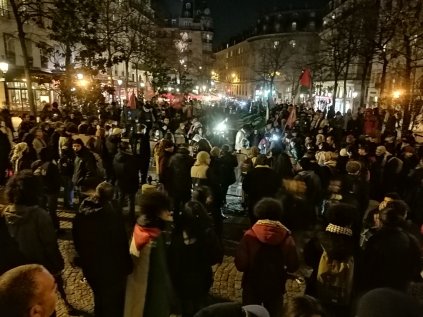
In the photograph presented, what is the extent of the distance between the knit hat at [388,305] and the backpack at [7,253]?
2.94 meters

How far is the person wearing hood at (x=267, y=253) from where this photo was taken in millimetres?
3754

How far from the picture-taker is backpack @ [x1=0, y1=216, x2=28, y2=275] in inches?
134

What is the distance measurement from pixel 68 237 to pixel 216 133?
10.6 meters

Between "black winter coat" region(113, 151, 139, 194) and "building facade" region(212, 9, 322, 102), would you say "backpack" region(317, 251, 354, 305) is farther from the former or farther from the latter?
"building facade" region(212, 9, 322, 102)

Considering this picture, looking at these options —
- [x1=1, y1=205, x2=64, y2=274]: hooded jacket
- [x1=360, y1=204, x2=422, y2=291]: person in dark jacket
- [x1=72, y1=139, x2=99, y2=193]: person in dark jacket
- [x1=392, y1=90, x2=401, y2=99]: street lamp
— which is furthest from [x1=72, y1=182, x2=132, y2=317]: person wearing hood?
[x1=392, y1=90, x2=401, y2=99]: street lamp

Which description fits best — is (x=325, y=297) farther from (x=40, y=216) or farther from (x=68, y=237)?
(x=68, y=237)

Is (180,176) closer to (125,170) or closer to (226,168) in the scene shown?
(226,168)

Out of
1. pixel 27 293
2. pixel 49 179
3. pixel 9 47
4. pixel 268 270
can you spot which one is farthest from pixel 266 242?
pixel 9 47

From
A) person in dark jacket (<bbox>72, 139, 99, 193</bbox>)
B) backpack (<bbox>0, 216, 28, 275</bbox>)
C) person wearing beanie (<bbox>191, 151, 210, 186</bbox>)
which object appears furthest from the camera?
person in dark jacket (<bbox>72, 139, 99, 193</bbox>)

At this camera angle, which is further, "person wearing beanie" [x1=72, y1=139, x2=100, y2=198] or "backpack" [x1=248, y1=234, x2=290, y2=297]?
"person wearing beanie" [x1=72, y1=139, x2=100, y2=198]

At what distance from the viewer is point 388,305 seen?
6.75 ft

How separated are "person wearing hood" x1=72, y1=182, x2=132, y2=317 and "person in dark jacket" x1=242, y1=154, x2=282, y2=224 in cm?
306

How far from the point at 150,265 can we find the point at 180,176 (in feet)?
11.8

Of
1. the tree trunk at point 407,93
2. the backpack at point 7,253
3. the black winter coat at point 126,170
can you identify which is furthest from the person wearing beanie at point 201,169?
the tree trunk at point 407,93
